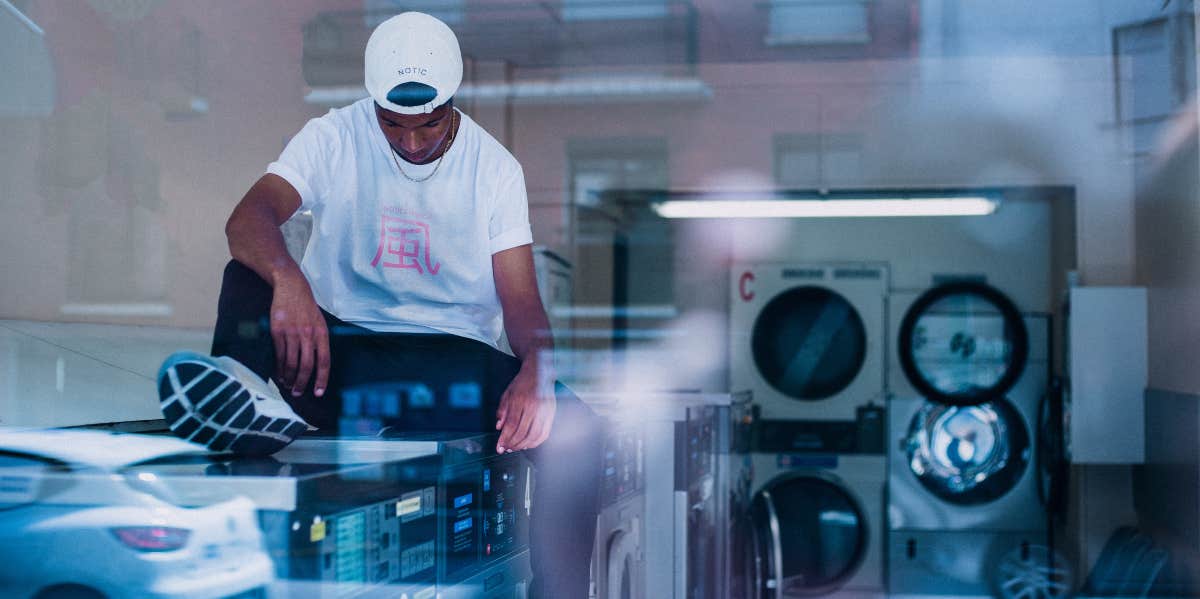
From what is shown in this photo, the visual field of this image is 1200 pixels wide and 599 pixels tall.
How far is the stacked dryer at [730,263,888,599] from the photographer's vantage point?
530 cm

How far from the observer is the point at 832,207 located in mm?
5418

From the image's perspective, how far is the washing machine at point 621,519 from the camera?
6.25ft

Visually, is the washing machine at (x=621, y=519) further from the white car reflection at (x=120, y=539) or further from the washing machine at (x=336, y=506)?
the white car reflection at (x=120, y=539)

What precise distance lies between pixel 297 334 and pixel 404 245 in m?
0.34

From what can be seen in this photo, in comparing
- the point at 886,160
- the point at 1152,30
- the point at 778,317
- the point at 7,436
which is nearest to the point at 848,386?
the point at 778,317

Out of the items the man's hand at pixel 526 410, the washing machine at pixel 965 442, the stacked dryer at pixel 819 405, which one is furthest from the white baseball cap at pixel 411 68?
the washing machine at pixel 965 442

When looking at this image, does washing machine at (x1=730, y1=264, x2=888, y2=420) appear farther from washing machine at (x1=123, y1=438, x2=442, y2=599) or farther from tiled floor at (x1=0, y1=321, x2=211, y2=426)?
washing machine at (x1=123, y1=438, x2=442, y2=599)

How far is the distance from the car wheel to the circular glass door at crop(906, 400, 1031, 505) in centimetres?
489

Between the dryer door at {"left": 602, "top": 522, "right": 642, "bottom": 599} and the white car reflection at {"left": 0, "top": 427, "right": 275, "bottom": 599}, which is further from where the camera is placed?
the dryer door at {"left": 602, "top": 522, "right": 642, "bottom": 599}

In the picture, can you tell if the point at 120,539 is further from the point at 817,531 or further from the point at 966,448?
the point at 966,448

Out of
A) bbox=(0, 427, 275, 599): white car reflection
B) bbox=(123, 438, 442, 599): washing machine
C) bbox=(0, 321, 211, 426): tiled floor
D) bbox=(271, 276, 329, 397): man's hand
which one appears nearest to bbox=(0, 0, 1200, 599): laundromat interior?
bbox=(0, 321, 211, 426): tiled floor

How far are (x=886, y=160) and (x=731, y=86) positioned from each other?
0.82 metres

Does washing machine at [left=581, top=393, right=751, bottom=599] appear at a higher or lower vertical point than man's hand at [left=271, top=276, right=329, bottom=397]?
lower

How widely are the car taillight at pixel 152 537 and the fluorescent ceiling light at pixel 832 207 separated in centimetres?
454
